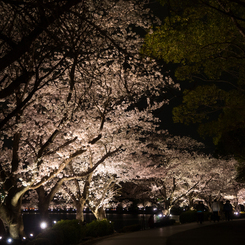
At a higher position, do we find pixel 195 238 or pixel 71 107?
pixel 71 107

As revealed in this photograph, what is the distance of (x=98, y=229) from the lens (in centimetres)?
1653

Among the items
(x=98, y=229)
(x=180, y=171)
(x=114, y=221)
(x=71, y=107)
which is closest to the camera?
(x=71, y=107)

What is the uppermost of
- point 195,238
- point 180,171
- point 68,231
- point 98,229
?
point 180,171

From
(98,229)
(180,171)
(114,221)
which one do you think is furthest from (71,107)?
(114,221)

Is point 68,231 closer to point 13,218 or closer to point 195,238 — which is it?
point 13,218

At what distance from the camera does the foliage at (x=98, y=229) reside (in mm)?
16094

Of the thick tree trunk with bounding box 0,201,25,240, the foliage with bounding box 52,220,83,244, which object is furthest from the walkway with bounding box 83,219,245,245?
the thick tree trunk with bounding box 0,201,25,240

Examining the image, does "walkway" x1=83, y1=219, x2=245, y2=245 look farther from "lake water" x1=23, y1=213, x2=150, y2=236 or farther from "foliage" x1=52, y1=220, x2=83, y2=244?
"lake water" x1=23, y1=213, x2=150, y2=236

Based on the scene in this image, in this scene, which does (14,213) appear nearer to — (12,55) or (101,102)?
(101,102)

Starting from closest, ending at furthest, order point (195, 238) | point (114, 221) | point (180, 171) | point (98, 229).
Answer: point (195, 238) < point (98, 229) < point (180, 171) < point (114, 221)

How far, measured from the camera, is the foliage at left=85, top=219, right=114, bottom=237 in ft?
52.8

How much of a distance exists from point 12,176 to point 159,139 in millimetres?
21539

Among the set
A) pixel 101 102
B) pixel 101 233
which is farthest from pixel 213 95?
pixel 101 233

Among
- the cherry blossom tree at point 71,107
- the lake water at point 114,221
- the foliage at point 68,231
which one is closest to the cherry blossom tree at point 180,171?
the lake water at point 114,221
